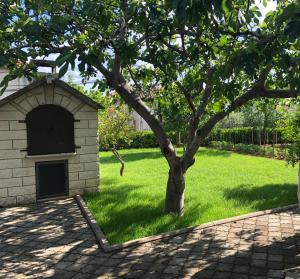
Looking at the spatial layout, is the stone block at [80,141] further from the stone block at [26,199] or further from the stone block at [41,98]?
the stone block at [26,199]

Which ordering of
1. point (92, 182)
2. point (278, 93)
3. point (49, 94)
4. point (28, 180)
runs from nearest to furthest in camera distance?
point (278, 93) < point (28, 180) < point (49, 94) < point (92, 182)

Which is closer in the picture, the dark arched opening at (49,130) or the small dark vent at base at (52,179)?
the dark arched opening at (49,130)

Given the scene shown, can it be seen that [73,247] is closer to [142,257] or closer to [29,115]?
[142,257]

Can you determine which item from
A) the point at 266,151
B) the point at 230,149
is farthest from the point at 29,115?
the point at 230,149

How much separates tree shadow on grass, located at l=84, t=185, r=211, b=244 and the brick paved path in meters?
0.44

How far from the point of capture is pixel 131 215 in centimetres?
791

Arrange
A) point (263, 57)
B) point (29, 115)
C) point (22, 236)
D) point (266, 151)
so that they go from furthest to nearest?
point (266, 151) < point (29, 115) < point (22, 236) < point (263, 57)

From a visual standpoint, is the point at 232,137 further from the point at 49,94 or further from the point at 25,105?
the point at 25,105

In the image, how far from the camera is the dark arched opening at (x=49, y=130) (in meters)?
9.46

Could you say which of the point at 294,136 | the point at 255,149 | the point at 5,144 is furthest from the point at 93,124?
the point at 255,149

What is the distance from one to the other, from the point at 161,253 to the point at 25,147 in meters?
5.40

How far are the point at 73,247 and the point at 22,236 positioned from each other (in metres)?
1.40

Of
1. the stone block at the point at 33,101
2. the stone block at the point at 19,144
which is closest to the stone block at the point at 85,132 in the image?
the stone block at the point at 33,101

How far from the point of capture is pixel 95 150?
10383 mm
